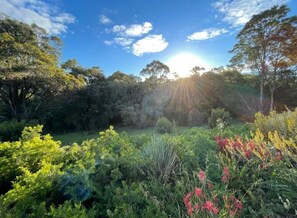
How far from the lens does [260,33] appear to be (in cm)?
1520

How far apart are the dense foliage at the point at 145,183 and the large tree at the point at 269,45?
15.4m

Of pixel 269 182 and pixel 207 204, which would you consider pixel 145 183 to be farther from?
pixel 269 182

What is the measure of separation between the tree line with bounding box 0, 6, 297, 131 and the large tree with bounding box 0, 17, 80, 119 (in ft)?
0.22

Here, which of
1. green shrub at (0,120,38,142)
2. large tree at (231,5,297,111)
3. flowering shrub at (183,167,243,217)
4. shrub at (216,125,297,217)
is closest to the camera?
flowering shrub at (183,167,243,217)

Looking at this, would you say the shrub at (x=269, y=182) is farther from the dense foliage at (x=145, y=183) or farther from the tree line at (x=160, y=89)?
the tree line at (x=160, y=89)

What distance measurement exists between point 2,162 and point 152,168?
1.83m

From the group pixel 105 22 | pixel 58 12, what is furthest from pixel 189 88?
pixel 58 12

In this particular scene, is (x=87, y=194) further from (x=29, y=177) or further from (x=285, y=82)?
(x=285, y=82)

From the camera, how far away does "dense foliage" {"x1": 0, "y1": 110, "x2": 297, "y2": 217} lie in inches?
66.6

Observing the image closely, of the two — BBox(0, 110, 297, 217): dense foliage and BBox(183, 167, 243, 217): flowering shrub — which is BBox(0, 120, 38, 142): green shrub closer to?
BBox(0, 110, 297, 217): dense foliage

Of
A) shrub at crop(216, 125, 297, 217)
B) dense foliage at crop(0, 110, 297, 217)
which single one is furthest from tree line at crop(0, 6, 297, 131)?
shrub at crop(216, 125, 297, 217)

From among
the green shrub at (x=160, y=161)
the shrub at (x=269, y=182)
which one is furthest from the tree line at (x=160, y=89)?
the shrub at (x=269, y=182)

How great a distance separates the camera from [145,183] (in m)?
2.35

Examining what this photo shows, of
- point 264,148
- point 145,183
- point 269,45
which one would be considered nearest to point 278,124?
point 264,148
